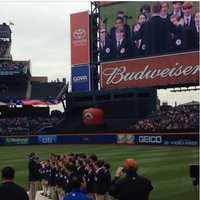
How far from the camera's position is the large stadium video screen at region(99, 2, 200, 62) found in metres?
51.9

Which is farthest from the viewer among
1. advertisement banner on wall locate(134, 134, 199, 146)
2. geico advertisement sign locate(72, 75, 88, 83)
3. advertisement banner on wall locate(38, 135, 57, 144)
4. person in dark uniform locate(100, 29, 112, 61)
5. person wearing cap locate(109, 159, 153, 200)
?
geico advertisement sign locate(72, 75, 88, 83)

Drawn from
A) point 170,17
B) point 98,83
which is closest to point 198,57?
point 170,17

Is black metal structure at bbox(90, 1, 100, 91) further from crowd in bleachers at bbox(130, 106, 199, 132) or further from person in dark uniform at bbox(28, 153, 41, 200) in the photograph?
person in dark uniform at bbox(28, 153, 41, 200)

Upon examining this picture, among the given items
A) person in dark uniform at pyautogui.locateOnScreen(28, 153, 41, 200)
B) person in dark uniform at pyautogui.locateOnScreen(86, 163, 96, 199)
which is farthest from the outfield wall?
person in dark uniform at pyautogui.locateOnScreen(86, 163, 96, 199)

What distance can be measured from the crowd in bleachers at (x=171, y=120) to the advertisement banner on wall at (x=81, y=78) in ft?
29.7

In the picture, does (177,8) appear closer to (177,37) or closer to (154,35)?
(177,37)

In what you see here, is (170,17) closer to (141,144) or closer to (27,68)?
(141,144)

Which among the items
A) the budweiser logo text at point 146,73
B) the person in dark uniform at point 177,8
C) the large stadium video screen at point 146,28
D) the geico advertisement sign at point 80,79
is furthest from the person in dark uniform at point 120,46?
the person in dark uniform at point 177,8

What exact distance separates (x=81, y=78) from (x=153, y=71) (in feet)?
33.0

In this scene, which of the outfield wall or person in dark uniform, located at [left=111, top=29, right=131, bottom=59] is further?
person in dark uniform, located at [left=111, top=29, right=131, bottom=59]

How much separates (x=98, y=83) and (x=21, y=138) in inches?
406

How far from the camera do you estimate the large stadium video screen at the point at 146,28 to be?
51.9 metres

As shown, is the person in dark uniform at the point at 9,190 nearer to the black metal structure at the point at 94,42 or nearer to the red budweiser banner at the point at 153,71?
the red budweiser banner at the point at 153,71

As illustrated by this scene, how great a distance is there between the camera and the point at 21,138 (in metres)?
59.8
